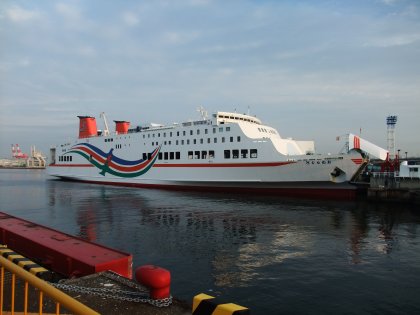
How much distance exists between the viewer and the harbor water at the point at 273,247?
738 cm

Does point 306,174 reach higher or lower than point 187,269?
higher

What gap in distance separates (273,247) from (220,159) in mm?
17126

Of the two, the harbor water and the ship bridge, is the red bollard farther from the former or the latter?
the ship bridge

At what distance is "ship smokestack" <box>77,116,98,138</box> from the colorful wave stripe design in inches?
71.4

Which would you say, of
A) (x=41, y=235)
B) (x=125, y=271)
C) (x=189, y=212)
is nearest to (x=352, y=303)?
(x=125, y=271)

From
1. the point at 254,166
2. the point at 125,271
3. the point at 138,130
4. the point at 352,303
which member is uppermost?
the point at 138,130

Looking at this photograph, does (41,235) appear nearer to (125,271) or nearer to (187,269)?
(125,271)

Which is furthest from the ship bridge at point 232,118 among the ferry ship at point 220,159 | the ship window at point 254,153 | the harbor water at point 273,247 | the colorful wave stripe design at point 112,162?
the harbor water at point 273,247

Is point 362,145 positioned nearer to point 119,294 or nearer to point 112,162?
point 119,294

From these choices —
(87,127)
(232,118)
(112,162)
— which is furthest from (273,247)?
(87,127)

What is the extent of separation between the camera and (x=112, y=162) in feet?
122

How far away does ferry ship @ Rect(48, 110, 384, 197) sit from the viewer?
80.9 feet

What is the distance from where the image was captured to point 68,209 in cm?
2027

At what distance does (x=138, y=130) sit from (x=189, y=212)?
753 inches
